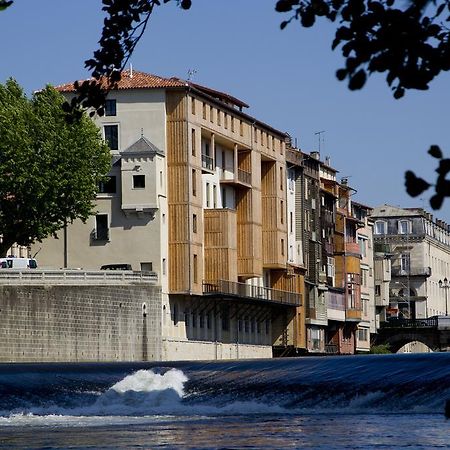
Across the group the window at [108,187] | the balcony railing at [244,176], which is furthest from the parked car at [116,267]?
the balcony railing at [244,176]

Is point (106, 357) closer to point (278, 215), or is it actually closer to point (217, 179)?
point (217, 179)

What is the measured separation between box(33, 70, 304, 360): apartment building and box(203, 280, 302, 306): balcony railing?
0.36 feet

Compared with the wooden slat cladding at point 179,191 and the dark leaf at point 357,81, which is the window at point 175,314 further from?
the dark leaf at point 357,81

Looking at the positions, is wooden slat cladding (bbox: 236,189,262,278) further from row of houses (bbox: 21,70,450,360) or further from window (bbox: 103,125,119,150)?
window (bbox: 103,125,119,150)

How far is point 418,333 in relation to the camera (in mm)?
152500

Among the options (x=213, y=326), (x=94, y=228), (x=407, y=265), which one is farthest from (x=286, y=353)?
(x=407, y=265)

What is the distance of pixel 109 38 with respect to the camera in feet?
39.5

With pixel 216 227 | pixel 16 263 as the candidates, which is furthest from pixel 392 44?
pixel 216 227

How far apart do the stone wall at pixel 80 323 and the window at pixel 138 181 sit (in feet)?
24.8

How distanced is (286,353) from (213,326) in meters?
15.1

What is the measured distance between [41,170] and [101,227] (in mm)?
8489

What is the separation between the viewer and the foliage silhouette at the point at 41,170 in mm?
87562

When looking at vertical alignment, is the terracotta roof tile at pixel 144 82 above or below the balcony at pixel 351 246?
above

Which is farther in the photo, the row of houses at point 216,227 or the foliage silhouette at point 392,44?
the row of houses at point 216,227
